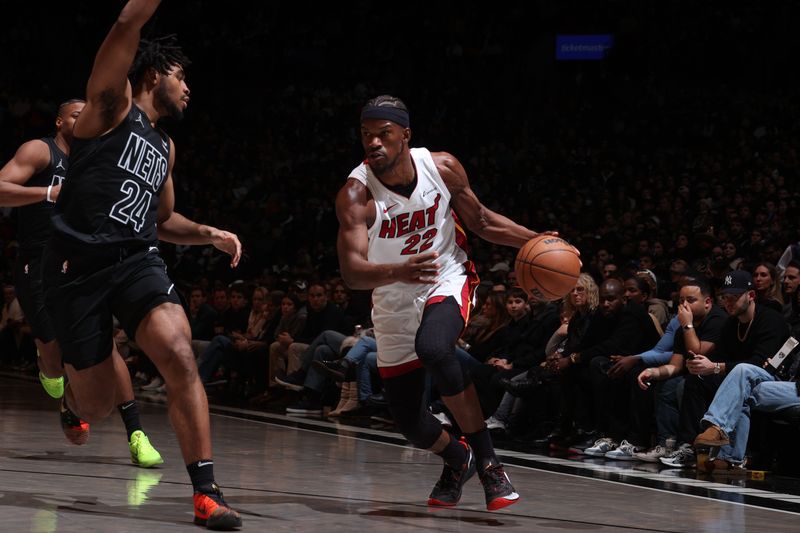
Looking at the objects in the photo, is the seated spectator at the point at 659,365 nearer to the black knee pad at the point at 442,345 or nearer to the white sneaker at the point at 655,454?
the white sneaker at the point at 655,454

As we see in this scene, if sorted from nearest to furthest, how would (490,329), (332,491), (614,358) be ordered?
(332,491) < (614,358) < (490,329)

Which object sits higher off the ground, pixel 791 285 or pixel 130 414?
pixel 791 285

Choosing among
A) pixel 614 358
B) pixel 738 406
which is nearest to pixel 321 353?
pixel 614 358

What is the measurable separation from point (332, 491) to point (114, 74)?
2.21 metres

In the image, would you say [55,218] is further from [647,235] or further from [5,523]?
[647,235]

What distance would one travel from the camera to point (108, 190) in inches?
168

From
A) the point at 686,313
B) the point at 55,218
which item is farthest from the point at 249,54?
the point at 55,218

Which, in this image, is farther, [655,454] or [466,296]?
[655,454]

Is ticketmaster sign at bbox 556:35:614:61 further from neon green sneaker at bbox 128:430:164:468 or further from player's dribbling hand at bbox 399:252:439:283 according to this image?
player's dribbling hand at bbox 399:252:439:283

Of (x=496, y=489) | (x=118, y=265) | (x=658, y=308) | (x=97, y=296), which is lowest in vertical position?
(x=496, y=489)

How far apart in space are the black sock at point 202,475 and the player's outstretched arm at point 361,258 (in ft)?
3.16

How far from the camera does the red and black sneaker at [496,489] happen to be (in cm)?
461

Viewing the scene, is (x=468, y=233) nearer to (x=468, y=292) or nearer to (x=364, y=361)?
(x=364, y=361)

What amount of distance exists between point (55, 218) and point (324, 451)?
117 inches
